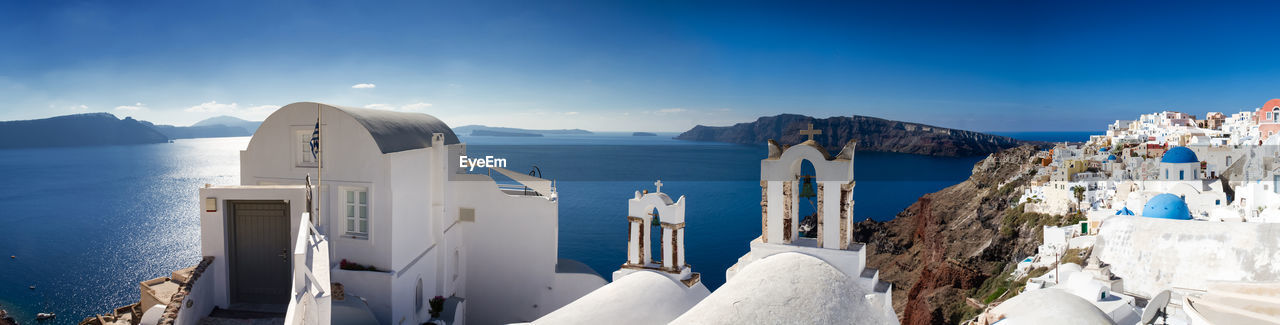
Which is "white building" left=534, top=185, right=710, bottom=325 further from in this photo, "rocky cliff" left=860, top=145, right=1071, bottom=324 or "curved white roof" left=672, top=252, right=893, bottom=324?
"rocky cliff" left=860, top=145, right=1071, bottom=324

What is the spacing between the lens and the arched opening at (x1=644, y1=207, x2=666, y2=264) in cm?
795

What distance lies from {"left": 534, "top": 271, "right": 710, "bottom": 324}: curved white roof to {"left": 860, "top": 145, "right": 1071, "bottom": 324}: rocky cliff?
33713 millimetres

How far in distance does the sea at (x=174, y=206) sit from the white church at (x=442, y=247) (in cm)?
258

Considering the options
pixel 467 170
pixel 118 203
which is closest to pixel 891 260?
pixel 467 170

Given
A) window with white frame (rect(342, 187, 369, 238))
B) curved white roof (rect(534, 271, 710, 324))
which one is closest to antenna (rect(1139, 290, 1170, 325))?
curved white roof (rect(534, 271, 710, 324))

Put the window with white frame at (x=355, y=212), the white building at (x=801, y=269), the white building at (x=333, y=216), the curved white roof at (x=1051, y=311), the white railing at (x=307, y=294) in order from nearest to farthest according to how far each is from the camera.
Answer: the white building at (x=801, y=269) < the white railing at (x=307, y=294) < the curved white roof at (x=1051, y=311) < the white building at (x=333, y=216) < the window with white frame at (x=355, y=212)

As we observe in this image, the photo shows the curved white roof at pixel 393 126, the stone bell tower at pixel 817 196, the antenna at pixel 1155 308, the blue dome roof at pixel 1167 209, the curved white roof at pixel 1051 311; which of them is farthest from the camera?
the blue dome roof at pixel 1167 209

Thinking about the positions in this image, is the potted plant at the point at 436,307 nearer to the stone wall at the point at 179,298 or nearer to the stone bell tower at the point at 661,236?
the stone wall at the point at 179,298

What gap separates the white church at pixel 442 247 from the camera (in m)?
5.38

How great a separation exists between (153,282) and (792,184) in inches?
485

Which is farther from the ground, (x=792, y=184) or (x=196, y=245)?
(x=792, y=184)

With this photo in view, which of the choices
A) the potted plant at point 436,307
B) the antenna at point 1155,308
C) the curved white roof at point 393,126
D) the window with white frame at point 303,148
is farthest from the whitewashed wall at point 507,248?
the antenna at point 1155,308

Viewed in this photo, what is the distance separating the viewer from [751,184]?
75.3 meters

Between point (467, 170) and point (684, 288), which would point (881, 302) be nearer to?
point (684, 288)
